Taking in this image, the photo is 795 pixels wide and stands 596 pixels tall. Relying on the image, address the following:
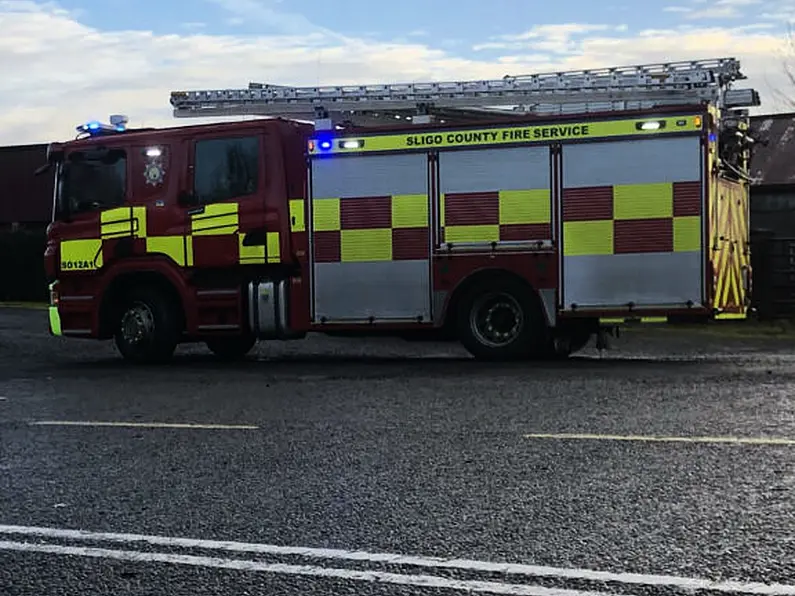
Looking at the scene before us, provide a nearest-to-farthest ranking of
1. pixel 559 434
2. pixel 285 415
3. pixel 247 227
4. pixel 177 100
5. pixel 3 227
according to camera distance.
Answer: pixel 559 434, pixel 285 415, pixel 247 227, pixel 177 100, pixel 3 227

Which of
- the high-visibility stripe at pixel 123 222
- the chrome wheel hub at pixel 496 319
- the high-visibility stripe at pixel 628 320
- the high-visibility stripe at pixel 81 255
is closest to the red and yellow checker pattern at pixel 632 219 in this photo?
the high-visibility stripe at pixel 628 320

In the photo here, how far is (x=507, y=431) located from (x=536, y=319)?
4305mm

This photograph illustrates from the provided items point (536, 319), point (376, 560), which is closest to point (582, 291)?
point (536, 319)

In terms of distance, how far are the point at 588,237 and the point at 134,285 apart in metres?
5.45

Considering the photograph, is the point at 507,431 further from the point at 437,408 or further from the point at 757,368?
the point at 757,368

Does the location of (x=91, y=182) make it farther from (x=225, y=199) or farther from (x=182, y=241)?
(x=225, y=199)

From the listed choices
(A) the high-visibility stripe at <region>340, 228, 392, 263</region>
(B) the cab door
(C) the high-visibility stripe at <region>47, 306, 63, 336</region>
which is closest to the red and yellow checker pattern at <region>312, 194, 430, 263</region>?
(A) the high-visibility stripe at <region>340, 228, 392, 263</region>

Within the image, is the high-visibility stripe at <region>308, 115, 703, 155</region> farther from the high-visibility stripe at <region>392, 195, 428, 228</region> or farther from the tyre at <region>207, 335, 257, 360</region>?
the tyre at <region>207, 335, 257, 360</region>

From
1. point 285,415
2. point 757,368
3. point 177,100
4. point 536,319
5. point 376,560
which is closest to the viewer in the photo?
point 376,560

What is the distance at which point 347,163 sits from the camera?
38.5 ft

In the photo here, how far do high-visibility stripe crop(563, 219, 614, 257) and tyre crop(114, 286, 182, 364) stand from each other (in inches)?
185

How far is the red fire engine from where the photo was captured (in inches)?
422

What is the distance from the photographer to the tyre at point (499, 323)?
11.2 metres

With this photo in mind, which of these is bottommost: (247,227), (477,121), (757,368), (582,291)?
(757,368)
